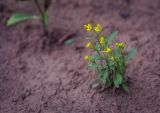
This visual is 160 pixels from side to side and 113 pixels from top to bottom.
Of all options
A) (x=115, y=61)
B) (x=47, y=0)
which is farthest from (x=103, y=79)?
(x=47, y=0)

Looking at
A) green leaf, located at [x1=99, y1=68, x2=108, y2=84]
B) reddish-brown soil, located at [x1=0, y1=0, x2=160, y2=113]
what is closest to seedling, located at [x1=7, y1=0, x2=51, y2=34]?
reddish-brown soil, located at [x1=0, y1=0, x2=160, y2=113]

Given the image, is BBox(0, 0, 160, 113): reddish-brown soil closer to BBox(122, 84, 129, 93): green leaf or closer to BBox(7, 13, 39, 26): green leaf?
BBox(122, 84, 129, 93): green leaf

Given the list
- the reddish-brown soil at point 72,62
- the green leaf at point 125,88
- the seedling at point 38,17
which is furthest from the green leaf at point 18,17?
the green leaf at point 125,88

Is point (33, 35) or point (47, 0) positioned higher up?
point (47, 0)

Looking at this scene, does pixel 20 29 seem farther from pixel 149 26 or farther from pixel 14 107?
pixel 149 26

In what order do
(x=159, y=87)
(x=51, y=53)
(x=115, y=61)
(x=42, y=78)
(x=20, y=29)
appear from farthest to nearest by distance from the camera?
1. (x=20, y=29)
2. (x=51, y=53)
3. (x=42, y=78)
4. (x=159, y=87)
5. (x=115, y=61)

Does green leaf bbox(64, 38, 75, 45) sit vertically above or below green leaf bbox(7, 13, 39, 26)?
below

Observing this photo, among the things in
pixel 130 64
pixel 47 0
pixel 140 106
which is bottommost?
pixel 140 106

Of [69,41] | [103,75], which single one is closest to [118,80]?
[103,75]

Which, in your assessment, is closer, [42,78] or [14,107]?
[14,107]
